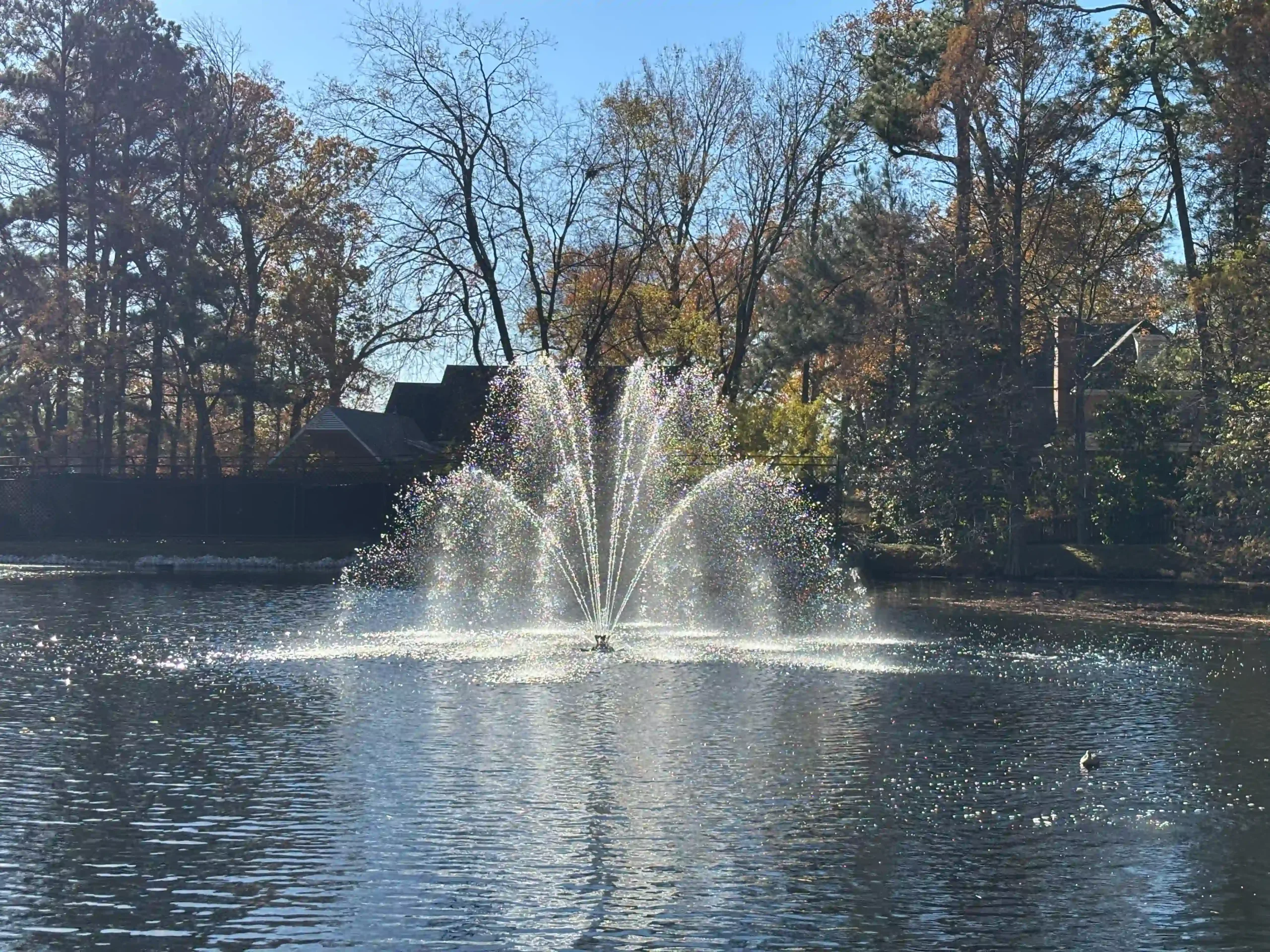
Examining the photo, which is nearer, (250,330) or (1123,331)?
(1123,331)

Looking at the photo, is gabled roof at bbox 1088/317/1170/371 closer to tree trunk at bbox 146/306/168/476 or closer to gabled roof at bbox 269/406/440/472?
gabled roof at bbox 269/406/440/472

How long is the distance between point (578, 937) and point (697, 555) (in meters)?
26.6

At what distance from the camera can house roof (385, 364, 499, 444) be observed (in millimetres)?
48656

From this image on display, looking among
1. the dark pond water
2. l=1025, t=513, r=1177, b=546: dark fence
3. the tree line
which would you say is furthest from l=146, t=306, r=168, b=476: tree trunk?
l=1025, t=513, r=1177, b=546: dark fence

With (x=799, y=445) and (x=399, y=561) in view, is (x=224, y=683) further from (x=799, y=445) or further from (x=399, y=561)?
(x=799, y=445)

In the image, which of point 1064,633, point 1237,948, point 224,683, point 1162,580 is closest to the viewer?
point 1237,948

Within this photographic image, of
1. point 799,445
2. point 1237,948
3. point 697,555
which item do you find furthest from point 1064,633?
point 799,445

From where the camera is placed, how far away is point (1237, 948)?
31.7 feet

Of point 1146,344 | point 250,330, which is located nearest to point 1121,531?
point 1146,344

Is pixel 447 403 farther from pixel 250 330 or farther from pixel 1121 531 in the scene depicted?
pixel 1121 531

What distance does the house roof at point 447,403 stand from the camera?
160 ft

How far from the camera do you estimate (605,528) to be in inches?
1609

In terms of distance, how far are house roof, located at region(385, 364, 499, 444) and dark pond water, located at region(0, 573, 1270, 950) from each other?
24929 millimetres

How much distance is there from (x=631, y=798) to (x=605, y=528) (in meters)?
27.3
